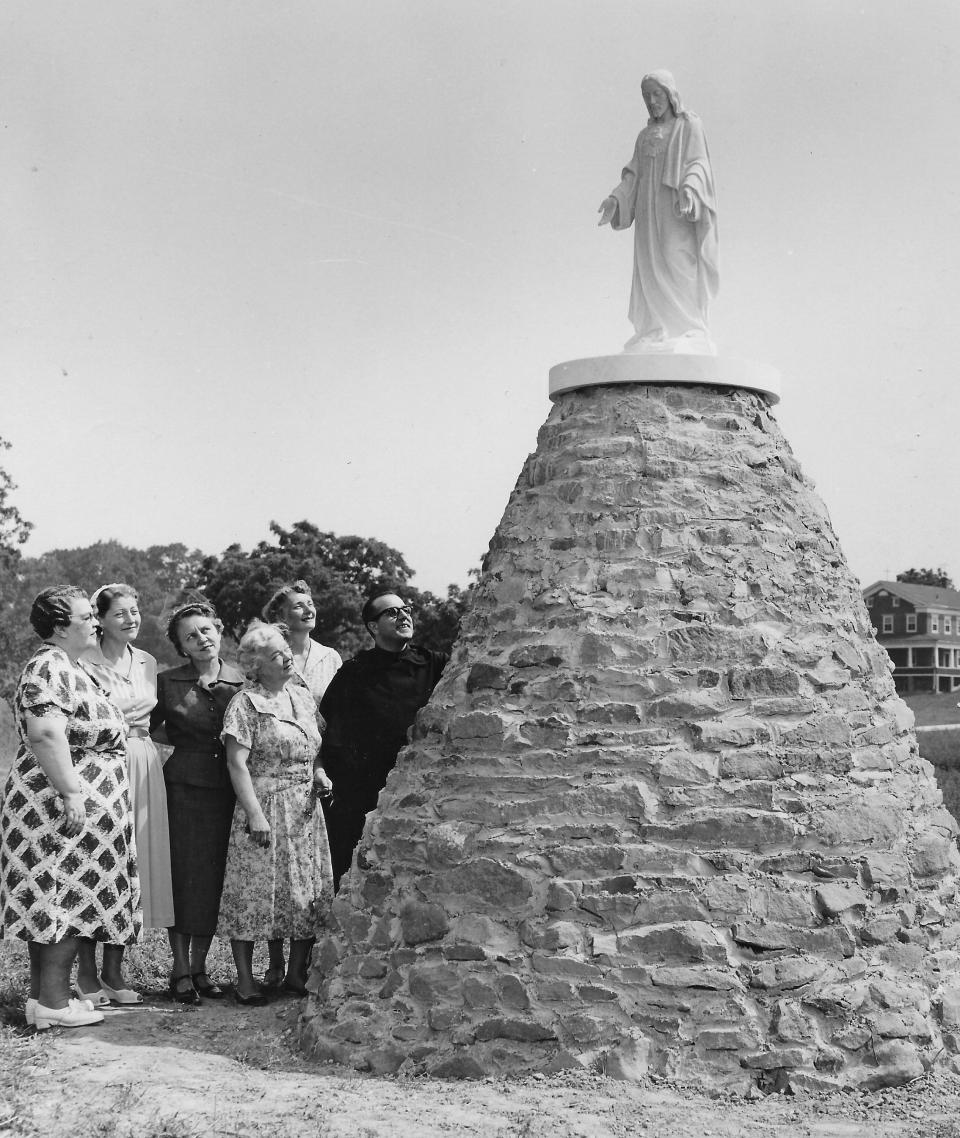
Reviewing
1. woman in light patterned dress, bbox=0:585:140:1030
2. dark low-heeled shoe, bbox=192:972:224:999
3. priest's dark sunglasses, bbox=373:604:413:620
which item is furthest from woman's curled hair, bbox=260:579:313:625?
dark low-heeled shoe, bbox=192:972:224:999

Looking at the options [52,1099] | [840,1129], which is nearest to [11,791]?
[52,1099]

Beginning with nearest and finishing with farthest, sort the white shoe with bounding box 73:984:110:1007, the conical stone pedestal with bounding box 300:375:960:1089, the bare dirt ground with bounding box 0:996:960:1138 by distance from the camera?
the bare dirt ground with bounding box 0:996:960:1138, the conical stone pedestal with bounding box 300:375:960:1089, the white shoe with bounding box 73:984:110:1007

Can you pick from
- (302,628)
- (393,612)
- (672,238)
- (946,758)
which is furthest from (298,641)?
(946,758)

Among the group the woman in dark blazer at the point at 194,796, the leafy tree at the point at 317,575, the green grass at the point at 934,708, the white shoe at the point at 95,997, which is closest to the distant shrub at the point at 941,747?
the green grass at the point at 934,708

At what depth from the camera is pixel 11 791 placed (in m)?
6.21

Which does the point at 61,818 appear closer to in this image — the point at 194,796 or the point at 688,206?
the point at 194,796

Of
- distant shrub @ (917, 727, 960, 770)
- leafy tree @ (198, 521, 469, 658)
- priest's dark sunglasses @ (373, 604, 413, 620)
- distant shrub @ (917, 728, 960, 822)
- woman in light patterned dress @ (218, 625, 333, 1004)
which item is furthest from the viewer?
leafy tree @ (198, 521, 469, 658)

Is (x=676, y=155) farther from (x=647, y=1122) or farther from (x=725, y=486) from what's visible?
(x=647, y=1122)

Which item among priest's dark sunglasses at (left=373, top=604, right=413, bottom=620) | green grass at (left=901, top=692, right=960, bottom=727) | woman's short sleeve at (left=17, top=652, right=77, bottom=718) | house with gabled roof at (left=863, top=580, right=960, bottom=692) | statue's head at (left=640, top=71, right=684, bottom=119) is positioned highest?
house with gabled roof at (left=863, top=580, right=960, bottom=692)

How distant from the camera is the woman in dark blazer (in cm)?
689

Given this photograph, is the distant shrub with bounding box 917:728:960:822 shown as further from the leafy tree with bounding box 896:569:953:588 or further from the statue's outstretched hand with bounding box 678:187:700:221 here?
the leafy tree with bounding box 896:569:953:588

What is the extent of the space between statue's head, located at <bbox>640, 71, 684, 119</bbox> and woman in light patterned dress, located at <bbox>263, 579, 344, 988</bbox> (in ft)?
9.38

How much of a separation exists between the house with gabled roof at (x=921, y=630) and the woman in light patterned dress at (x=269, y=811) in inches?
1616

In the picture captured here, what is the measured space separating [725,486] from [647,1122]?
2.58 metres
